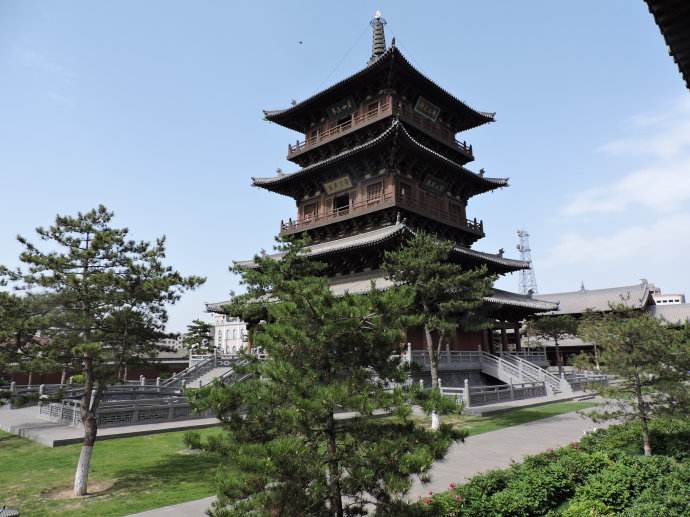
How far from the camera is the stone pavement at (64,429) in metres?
15.3

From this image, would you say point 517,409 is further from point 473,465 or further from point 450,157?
point 450,157

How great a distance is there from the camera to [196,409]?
19.6ft

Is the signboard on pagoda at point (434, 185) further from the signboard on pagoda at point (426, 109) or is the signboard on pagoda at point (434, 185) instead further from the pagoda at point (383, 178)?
the signboard on pagoda at point (426, 109)

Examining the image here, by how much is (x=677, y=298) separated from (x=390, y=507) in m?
137

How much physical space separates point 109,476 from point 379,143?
22.2 metres

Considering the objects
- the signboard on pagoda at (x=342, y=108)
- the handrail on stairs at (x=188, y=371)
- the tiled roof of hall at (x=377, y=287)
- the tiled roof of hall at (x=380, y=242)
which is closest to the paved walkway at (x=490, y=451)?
the tiled roof of hall at (x=377, y=287)

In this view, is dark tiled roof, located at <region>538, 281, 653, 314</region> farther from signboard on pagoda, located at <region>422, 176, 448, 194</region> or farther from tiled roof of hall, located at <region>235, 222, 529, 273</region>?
signboard on pagoda, located at <region>422, 176, 448, 194</region>

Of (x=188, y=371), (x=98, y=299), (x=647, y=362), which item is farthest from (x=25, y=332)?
(x=188, y=371)

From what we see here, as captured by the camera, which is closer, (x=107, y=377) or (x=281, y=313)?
(x=281, y=313)

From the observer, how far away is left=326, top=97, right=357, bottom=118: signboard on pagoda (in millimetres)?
31953

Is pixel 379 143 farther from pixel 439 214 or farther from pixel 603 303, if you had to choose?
pixel 603 303

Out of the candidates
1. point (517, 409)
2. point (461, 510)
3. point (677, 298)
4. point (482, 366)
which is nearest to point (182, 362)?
point (482, 366)

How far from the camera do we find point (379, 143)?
1091 inches

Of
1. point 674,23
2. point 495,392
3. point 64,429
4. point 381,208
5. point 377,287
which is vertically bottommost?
point 64,429
